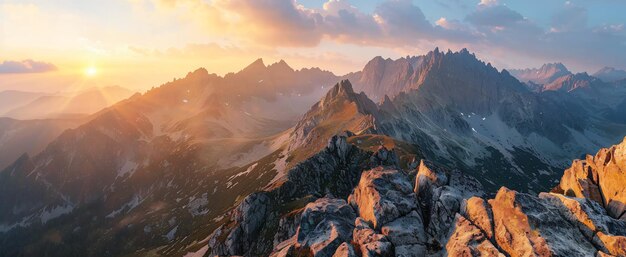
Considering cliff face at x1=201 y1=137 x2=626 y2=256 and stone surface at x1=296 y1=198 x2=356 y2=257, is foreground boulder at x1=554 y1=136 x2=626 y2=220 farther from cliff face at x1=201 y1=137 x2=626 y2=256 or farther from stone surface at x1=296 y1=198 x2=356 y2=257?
stone surface at x1=296 y1=198 x2=356 y2=257

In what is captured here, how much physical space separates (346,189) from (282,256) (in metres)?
83.7

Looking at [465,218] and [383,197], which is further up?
[383,197]

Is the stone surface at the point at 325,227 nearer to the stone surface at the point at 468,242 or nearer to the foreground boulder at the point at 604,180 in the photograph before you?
the stone surface at the point at 468,242

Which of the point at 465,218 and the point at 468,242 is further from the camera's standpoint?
the point at 465,218

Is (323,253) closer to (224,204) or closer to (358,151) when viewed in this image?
(358,151)

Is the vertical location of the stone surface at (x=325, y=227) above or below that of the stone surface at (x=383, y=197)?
below

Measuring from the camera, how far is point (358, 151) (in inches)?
5640

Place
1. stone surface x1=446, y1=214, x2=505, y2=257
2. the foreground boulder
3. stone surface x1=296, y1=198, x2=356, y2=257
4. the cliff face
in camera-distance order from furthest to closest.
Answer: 1. stone surface x1=296, y1=198, x2=356, y2=257
2. the foreground boulder
3. stone surface x1=446, y1=214, x2=505, y2=257
4. the cliff face


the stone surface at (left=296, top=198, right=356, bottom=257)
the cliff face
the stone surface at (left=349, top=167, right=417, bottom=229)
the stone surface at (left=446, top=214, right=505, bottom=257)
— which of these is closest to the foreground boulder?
the cliff face

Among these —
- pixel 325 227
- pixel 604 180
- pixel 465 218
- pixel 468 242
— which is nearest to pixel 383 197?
pixel 325 227

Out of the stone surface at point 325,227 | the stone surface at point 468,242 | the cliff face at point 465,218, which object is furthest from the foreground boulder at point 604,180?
the stone surface at point 325,227

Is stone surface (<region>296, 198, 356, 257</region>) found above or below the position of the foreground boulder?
below

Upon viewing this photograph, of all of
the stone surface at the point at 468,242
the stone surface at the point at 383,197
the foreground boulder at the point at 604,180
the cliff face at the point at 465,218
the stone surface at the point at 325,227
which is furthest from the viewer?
the stone surface at the point at 383,197

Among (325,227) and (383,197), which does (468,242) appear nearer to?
(383,197)
